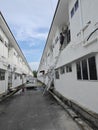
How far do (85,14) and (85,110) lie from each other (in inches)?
172

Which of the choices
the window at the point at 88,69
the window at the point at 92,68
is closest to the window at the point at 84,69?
the window at the point at 88,69

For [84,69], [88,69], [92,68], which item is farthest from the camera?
[84,69]

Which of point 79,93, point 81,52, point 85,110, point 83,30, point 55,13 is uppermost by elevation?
point 55,13

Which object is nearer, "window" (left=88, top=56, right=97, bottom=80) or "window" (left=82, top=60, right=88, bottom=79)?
"window" (left=88, top=56, right=97, bottom=80)

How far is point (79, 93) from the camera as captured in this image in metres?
7.36

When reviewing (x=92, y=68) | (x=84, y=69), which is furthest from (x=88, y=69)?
(x=84, y=69)

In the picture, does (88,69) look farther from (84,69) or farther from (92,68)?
(84,69)

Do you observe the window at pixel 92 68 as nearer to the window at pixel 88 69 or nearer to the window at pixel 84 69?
the window at pixel 88 69

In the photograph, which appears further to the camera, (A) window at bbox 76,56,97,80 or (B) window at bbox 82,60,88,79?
(B) window at bbox 82,60,88,79

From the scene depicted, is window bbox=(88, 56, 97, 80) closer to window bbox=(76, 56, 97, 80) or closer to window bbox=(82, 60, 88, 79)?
window bbox=(76, 56, 97, 80)

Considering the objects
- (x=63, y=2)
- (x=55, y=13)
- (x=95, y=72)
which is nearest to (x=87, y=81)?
(x=95, y=72)

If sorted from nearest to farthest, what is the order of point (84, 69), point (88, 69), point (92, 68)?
point (92, 68) → point (88, 69) → point (84, 69)

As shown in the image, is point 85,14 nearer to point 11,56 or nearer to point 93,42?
point 93,42

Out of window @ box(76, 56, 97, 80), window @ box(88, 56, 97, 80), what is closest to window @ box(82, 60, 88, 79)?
window @ box(76, 56, 97, 80)
